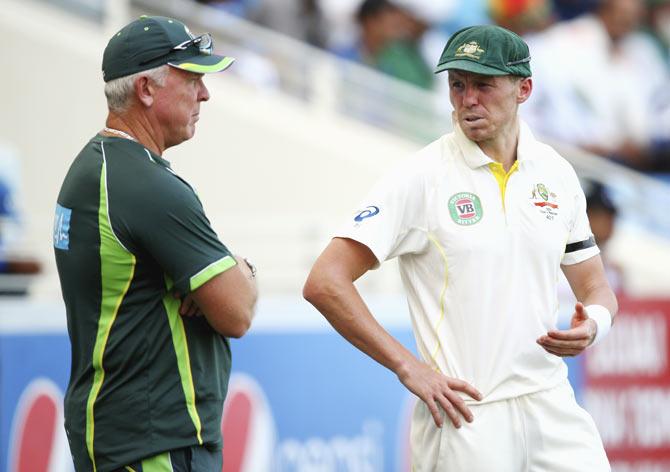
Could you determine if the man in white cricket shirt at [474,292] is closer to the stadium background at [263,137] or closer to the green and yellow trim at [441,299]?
the green and yellow trim at [441,299]

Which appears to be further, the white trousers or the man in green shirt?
the white trousers

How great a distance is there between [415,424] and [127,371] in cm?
104

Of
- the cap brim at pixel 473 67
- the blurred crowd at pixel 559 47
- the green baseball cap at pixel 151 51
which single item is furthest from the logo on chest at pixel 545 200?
the blurred crowd at pixel 559 47

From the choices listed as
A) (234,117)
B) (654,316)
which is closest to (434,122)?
(234,117)

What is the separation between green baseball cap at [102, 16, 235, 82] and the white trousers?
1354mm

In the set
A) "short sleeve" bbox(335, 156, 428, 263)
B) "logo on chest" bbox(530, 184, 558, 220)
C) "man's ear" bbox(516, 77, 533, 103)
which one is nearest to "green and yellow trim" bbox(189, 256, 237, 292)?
"short sleeve" bbox(335, 156, 428, 263)

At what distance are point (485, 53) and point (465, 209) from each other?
1.70 feet

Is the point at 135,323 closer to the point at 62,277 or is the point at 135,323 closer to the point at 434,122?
Result: the point at 62,277

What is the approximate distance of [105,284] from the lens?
377cm

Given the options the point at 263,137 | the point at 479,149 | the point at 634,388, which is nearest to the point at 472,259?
the point at 479,149

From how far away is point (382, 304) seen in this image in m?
7.88

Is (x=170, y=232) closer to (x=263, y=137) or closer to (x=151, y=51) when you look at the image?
(x=151, y=51)

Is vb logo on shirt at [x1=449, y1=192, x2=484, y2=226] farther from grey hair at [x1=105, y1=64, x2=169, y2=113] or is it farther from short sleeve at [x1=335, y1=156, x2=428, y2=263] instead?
grey hair at [x1=105, y1=64, x2=169, y2=113]

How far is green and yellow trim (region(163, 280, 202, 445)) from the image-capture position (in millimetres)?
3781
